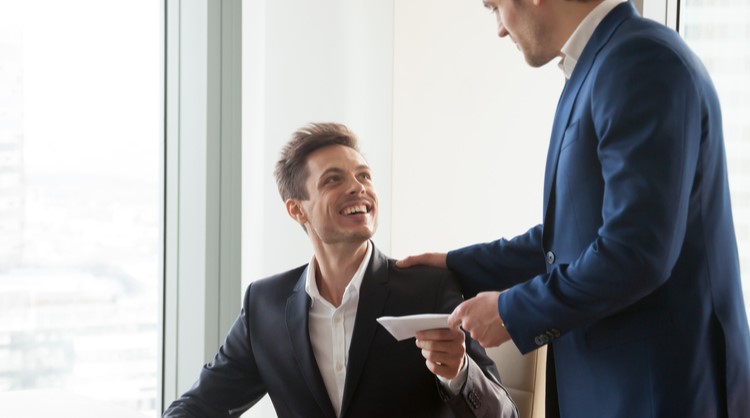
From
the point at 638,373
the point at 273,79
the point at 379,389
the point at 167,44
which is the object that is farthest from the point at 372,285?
the point at 167,44

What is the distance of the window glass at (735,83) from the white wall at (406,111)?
0.59 m

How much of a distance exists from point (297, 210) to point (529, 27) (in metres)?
0.94

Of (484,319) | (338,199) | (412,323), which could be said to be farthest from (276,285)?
(484,319)

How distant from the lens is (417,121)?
377 cm

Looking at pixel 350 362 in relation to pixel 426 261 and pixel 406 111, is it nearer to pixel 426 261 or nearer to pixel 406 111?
pixel 426 261

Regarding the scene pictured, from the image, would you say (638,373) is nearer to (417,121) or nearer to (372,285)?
(372,285)

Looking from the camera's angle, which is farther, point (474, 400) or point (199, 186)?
point (199, 186)

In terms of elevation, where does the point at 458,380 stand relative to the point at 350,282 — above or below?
below

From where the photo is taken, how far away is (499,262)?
204cm

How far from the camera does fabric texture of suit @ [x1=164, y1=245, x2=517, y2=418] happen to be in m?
2.07

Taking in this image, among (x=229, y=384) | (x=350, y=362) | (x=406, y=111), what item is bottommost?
(x=229, y=384)

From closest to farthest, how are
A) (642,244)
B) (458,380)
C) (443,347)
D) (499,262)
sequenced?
1. (642,244)
2. (443,347)
3. (458,380)
4. (499,262)

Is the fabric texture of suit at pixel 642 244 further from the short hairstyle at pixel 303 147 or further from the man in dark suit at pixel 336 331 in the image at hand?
the short hairstyle at pixel 303 147

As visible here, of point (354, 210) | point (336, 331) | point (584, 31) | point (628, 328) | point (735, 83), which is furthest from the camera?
point (735, 83)
